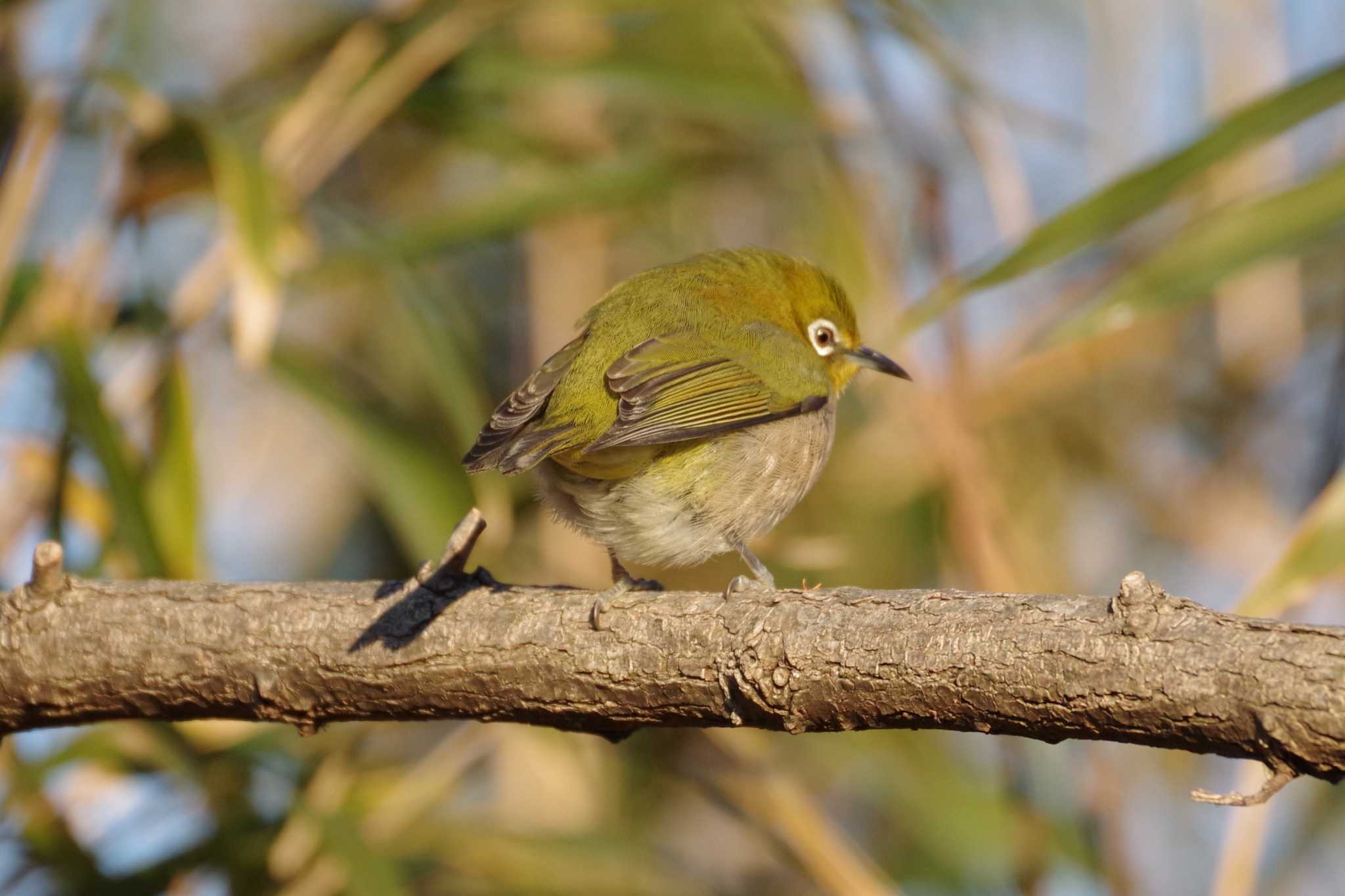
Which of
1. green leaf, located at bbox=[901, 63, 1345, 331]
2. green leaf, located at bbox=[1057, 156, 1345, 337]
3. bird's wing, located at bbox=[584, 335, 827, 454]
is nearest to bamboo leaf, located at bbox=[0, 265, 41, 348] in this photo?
bird's wing, located at bbox=[584, 335, 827, 454]

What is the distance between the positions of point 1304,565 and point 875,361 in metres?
1.90

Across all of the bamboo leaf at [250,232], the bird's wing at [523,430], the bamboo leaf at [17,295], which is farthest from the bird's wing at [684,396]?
the bamboo leaf at [17,295]

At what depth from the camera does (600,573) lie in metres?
6.11

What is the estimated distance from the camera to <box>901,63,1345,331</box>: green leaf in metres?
3.50

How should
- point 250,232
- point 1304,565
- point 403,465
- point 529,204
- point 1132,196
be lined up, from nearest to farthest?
point 1304,565 < point 1132,196 < point 250,232 < point 403,465 < point 529,204

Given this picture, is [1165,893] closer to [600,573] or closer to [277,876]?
[600,573]

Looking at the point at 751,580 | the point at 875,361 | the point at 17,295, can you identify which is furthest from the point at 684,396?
the point at 17,295

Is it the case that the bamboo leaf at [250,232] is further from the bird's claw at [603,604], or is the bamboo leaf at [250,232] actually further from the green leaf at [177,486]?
the bird's claw at [603,604]

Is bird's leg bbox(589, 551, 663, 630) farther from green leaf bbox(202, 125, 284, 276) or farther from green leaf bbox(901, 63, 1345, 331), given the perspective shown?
green leaf bbox(202, 125, 284, 276)

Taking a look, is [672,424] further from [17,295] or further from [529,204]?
[17,295]

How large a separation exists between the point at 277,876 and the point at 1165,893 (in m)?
4.00

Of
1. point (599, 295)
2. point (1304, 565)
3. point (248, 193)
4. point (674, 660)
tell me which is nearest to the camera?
point (674, 660)

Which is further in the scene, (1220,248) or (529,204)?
(529,204)

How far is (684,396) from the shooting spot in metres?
3.76
